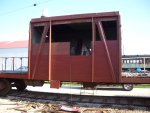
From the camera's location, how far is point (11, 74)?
11.0 meters

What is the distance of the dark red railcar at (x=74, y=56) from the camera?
9144 mm

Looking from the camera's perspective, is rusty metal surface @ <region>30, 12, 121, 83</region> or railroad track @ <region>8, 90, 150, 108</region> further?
railroad track @ <region>8, 90, 150, 108</region>

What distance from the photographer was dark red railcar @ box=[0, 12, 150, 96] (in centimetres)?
914

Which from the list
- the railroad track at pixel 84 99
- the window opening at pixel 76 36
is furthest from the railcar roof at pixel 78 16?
the railroad track at pixel 84 99

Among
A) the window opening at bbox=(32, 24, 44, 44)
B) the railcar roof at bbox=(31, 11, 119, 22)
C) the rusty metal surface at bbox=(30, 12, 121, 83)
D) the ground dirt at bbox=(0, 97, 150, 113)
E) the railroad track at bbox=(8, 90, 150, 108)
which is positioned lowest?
the ground dirt at bbox=(0, 97, 150, 113)

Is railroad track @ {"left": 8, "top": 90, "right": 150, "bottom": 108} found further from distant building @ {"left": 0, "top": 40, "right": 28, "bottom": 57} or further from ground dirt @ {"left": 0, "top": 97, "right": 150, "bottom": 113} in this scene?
distant building @ {"left": 0, "top": 40, "right": 28, "bottom": 57}

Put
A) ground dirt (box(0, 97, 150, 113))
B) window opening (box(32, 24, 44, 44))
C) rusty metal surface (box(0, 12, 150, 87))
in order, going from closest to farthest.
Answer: ground dirt (box(0, 97, 150, 113))
rusty metal surface (box(0, 12, 150, 87))
window opening (box(32, 24, 44, 44))

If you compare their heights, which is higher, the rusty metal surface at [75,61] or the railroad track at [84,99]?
the rusty metal surface at [75,61]

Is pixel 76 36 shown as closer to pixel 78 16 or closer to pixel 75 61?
pixel 78 16

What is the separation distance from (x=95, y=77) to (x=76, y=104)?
147 cm

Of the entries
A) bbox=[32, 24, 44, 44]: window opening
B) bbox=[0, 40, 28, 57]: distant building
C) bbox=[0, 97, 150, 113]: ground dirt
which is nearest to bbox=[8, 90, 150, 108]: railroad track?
bbox=[0, 97, 150, 113]: ground dirt

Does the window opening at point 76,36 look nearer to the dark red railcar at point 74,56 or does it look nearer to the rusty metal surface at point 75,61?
the dark red railcar at point 74,56

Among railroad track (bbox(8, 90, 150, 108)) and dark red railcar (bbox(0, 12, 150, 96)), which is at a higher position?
dark red railcar (bbox(0, 12, 150, 96))

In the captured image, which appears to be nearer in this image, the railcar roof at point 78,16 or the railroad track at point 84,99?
the railcar roof at point 78,16
